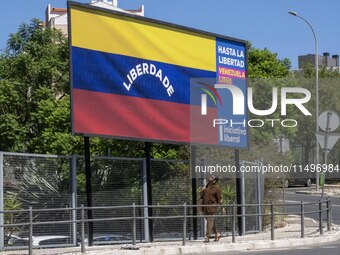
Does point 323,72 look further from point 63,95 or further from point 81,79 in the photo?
point 81,79

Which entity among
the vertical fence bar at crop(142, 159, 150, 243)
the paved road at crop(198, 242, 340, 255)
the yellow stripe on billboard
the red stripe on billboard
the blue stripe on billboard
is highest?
the yellow stripe on billboard

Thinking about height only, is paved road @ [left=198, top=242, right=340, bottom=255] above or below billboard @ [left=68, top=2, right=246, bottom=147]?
below

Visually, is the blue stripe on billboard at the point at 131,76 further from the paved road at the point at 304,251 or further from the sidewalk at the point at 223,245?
the paved road at the point at 304,251

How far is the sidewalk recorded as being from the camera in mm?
17141

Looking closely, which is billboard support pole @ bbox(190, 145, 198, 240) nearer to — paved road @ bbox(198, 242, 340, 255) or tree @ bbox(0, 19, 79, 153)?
paved road @ bbox(198, 242, 340, 255)

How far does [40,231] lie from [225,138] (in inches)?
266

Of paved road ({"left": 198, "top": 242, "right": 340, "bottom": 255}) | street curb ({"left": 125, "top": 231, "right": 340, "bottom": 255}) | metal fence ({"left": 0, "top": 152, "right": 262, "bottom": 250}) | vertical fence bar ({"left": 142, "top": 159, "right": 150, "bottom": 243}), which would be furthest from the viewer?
vertical fence bar ({"left": 142, "top": 159, "right": 150, "bottom": 243})

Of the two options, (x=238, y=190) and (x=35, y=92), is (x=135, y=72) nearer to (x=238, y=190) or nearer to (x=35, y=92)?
(x=238, y=190)

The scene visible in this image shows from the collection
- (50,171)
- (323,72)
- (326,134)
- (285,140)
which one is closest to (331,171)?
(285,140)

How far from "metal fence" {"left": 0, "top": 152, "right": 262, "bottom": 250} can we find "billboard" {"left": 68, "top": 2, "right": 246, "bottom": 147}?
1016mm

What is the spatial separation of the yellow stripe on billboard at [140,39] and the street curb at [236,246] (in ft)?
14.5

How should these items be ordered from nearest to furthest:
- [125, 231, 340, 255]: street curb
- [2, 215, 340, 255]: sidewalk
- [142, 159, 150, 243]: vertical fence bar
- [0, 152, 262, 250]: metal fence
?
[2, 215, 340, 255]: sidewalk → [125, 231, 340, 255]: street curb → [0, 152, 262, 250]: metal fence → [142, 159, 150, 243]: vertical fence bar

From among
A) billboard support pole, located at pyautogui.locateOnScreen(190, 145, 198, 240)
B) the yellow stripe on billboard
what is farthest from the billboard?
billboard support pole, located at pyautogui.locateOnScreen(190, 145, 198, 240)

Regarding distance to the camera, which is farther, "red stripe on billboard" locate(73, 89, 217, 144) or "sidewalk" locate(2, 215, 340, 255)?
"red stripe on billboard" locate(73, 89, 217, 144)
